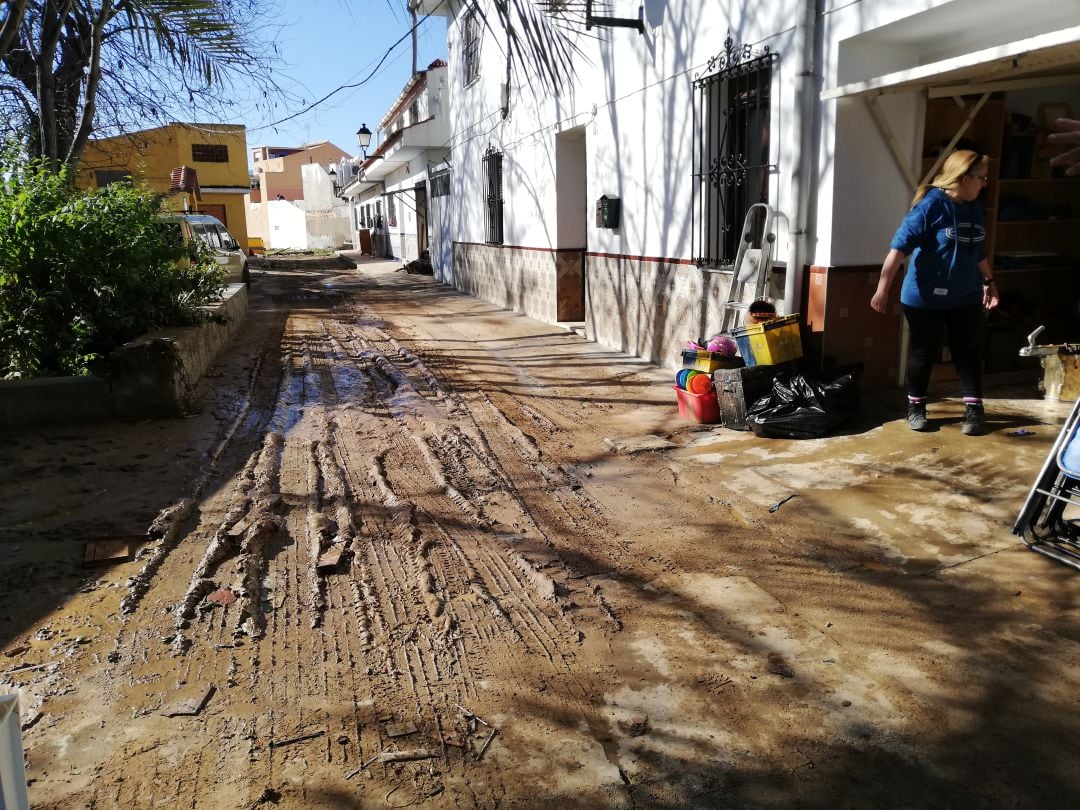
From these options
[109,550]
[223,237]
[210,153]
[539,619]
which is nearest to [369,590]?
[539,619]

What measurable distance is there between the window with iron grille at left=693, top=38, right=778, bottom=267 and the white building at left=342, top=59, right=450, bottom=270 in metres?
10.2

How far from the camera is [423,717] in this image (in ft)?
8.89

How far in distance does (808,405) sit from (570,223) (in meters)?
6.62

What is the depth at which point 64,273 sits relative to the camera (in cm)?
669

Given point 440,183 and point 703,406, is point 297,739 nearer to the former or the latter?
point 703,406

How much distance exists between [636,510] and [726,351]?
2141 mm

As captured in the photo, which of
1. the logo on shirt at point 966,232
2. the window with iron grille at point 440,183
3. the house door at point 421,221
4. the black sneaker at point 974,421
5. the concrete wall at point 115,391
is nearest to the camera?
the logo on shirt at point 966,232

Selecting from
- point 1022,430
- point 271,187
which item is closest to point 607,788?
point 1022,430

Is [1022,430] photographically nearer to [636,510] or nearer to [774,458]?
[774,458]

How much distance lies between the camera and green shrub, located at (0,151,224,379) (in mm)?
6535

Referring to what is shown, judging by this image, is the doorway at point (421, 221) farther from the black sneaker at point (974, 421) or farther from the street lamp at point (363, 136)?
the black sneaker at point (974, 421)

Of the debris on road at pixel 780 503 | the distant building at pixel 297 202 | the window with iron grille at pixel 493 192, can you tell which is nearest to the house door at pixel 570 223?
the window with iron grille at pixel 493 192

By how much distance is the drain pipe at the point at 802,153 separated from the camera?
18.7 ft

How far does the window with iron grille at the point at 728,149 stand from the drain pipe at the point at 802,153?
1.46ft
